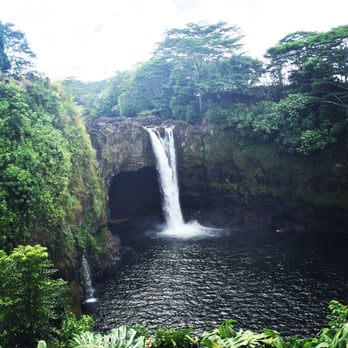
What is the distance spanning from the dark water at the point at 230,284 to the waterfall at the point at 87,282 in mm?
542

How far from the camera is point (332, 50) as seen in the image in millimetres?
24781

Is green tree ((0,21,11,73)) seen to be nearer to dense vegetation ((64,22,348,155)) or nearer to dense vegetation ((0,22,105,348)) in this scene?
dense vegetation ((0,22,105,348))

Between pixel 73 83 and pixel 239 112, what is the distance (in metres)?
35.1

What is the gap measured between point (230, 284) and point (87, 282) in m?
8.74

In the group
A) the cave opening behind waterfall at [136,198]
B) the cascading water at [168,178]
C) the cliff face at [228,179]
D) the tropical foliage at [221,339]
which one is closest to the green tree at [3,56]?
the cliff face at [228,179]

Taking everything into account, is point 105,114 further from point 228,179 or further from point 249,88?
point 228,179

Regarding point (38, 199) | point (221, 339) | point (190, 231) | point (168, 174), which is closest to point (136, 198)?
point (168, 174)

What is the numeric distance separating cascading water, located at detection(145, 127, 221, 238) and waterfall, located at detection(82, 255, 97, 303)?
1254 cm

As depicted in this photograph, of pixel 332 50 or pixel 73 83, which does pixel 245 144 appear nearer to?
pixel 332 50

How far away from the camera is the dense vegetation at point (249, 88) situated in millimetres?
25016

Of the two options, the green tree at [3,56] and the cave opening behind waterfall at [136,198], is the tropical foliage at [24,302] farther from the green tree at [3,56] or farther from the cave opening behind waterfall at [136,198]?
the cave opening behind waterfall at [136,198]

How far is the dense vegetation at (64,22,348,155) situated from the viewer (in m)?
25.0

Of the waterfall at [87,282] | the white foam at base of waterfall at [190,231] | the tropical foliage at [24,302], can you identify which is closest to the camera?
the tropical foliage at [24,302]

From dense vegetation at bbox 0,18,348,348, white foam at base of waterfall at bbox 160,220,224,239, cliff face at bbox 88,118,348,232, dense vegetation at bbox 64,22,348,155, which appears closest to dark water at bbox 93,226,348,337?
white foam at base of waterfall at bbox 160,220,224,239
